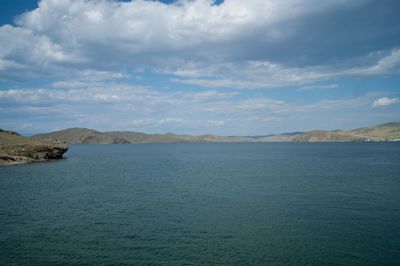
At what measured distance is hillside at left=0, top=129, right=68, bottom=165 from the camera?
5404 inches

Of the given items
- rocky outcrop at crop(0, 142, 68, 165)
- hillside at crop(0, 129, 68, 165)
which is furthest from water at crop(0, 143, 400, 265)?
hillside at crop(0, 129, 68, 165)

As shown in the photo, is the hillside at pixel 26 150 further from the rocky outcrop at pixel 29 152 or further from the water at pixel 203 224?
the water at pixel 203 224

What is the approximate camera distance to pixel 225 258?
35.3 metres

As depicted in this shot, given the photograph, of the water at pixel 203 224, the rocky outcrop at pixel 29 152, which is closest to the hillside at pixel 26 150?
the rocky outcrop at pixel 29 152

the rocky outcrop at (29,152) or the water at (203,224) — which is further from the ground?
the rocky outcrop at (29,152)

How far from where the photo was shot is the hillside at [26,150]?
137 m

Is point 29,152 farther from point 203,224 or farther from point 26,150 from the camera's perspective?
point 203,224

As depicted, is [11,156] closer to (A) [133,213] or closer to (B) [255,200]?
(A) [133,213]

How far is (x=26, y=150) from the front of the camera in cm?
14825

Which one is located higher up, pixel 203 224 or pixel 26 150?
pixel 26 150

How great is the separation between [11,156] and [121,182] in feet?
245

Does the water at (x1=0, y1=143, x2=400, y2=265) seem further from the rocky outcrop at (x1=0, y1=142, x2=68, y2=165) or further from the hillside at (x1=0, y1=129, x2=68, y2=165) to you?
the hillside at (x1=0, y1=129, x2=68, y2=165)

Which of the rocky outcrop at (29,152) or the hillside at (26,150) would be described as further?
the hillside at (26,150)

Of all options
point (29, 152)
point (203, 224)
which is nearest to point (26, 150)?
point (29, 152)
